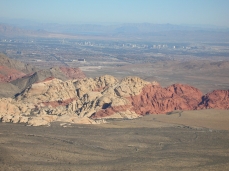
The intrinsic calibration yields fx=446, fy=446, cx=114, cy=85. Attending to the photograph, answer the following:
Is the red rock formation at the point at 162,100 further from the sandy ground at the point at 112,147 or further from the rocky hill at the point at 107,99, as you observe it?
the sandy ground at the point at 112,147

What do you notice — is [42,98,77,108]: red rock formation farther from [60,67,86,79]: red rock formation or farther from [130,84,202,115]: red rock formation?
[60,67,86,79]: red rock formation

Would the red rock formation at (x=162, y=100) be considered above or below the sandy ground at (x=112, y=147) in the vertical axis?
below

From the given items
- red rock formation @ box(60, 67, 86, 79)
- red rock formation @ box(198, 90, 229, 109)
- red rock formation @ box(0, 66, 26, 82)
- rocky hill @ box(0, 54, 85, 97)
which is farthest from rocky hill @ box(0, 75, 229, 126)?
red rock formation @ box(60, 67, 86, 79)

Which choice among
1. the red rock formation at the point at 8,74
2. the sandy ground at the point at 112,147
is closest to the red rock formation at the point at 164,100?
the sandy ground at the point at 112,147

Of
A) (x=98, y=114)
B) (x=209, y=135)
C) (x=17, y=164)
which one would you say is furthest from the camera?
(x=98, y=114)

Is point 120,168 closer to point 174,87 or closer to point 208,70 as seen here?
point 174,87

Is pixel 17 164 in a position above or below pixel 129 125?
above

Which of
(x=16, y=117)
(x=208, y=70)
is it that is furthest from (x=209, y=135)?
(x=208, y=70)
